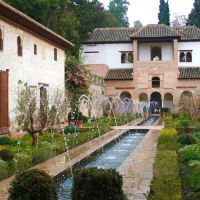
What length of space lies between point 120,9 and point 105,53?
44856mm

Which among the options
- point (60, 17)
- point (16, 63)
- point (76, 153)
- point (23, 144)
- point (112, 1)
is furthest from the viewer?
point (112, 1)

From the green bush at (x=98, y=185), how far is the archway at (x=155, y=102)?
38908 mm

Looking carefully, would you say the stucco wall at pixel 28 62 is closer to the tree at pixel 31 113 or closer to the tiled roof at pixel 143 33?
the tree at pixel 31 113

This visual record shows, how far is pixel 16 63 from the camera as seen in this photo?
65.0ft

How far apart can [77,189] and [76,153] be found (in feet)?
23.1

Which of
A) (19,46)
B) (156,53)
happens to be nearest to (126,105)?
(156,53)

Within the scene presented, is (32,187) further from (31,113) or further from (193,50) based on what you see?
(193,50)

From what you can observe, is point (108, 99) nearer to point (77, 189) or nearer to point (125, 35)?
point (125, 35)

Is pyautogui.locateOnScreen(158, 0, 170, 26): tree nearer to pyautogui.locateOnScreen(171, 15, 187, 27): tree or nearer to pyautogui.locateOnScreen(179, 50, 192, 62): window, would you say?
pyautogui.locateOnScreen(171, 15, 187, 27): tree

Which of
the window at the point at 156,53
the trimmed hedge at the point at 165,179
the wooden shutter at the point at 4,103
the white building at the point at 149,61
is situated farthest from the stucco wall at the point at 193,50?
the trimmed hedge at the point at 165,179

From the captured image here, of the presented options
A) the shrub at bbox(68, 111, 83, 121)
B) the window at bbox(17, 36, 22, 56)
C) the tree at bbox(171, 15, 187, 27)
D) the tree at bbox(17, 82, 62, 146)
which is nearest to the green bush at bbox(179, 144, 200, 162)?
the tree at bbox(17, 82, 62, 146)

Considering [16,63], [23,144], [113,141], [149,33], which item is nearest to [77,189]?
[23,144]

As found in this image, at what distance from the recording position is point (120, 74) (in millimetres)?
43312

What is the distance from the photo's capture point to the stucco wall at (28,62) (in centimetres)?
1874
